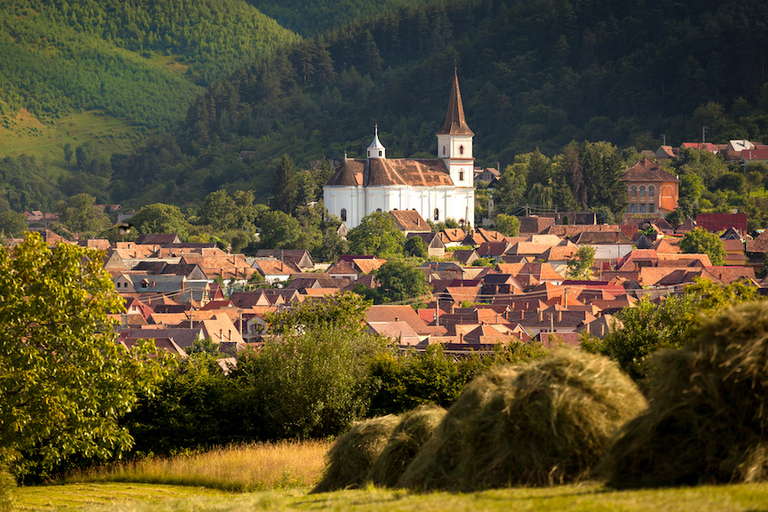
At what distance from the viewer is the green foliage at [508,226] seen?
111 m

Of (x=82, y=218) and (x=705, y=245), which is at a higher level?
(x=82, y=218)

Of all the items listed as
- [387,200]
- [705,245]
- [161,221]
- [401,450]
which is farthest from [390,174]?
[401,450]

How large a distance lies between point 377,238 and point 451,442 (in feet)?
291

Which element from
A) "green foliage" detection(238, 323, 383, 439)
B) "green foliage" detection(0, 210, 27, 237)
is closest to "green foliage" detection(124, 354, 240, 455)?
"green foliage" detection(238, 323, 383, 439)

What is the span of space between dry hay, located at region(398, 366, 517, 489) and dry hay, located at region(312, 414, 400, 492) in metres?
1.92

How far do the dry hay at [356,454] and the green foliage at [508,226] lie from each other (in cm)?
9823

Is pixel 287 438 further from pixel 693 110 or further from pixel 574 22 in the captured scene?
pixel 574 22

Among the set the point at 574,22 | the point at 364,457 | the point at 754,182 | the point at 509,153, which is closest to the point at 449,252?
the point at 754,182

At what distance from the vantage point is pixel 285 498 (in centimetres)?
1181

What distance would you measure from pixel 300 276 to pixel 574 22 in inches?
4886

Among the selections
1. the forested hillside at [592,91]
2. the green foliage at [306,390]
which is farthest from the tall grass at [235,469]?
the forested hillside at [592,91]

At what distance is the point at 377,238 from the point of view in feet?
326

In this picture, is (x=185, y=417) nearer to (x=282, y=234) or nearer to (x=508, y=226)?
(x=282, y=234)

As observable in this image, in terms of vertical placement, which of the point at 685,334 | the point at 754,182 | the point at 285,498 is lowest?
the point at 285,498
